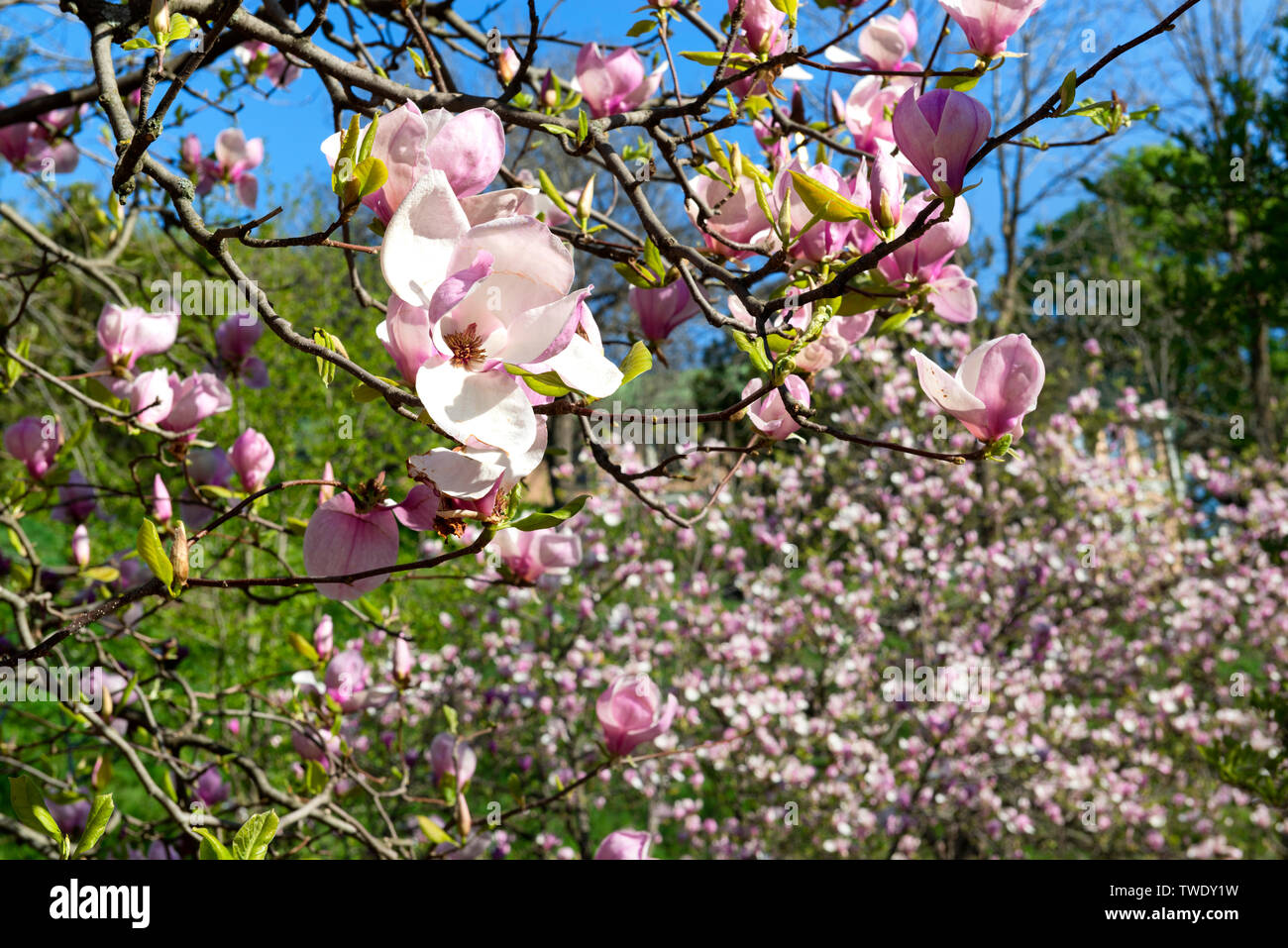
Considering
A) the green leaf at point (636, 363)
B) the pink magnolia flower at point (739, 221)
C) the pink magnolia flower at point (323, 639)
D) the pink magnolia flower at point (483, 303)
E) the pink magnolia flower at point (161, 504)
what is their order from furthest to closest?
the pink magnolia flower at point (323, 639), the pink magnolia flower at point (161, 504), the pink magnolia flower at point (739, 221), the green leaf at point (636, 363), the pink magnolia flower at point (483, 303)

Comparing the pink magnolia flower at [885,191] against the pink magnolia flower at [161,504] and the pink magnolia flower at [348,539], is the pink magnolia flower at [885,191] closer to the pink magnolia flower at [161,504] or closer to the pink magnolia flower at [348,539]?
the pink magnolia flower at [348,539]

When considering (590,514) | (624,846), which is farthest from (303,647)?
(590,514)

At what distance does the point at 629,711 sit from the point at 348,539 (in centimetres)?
59

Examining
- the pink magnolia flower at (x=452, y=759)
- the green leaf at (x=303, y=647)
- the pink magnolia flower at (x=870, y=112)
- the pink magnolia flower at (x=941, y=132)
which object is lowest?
the pink magnolia flower at (x=452, y=759)

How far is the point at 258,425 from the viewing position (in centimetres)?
508

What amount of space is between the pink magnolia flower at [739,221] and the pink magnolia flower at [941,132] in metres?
0.30

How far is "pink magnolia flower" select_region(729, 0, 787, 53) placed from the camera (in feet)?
4.17

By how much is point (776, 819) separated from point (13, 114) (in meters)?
3.21

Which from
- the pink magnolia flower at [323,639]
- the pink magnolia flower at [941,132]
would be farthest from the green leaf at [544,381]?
the pink magnolia flower at [323,639]

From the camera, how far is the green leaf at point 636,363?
77 centimetres

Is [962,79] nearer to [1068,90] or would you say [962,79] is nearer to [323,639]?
[1068,90]
